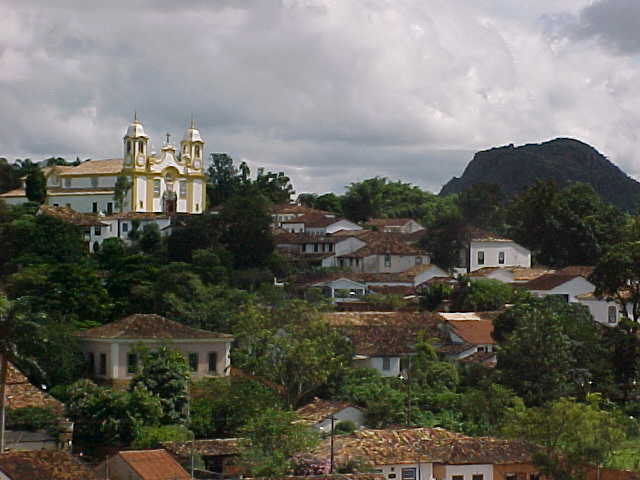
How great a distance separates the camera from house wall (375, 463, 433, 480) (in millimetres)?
38844

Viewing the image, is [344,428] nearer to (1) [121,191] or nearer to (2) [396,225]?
(1) [121,191]

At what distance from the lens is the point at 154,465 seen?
36.0 meters

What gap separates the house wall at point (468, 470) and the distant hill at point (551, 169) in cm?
12265

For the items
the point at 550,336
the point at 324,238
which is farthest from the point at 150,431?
the point at 324,238

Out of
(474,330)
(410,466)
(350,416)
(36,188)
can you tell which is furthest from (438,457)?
(36,188)

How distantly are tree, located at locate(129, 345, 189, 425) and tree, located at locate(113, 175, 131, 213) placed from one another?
97.9 ft

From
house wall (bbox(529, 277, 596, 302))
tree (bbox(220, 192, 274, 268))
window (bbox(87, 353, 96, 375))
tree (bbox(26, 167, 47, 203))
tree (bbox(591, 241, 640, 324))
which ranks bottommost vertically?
window (bbox(87, 353, 96, 375))

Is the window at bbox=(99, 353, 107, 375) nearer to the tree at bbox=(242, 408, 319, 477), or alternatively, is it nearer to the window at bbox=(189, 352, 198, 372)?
the window at bbox=(189, 352, 198, 372)

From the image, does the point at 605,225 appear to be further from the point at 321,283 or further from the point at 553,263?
the point at 321,283

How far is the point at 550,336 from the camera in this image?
4878 cm

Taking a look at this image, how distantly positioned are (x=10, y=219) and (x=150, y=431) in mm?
30030

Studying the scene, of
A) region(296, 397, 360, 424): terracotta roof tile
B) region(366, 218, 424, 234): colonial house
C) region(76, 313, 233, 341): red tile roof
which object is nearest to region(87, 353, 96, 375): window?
region(76, 313, 233, 341): red tile roof

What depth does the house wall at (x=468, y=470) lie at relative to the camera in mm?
39031

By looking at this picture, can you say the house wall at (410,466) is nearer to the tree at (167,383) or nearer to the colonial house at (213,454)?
the colonial house at (213,454)
